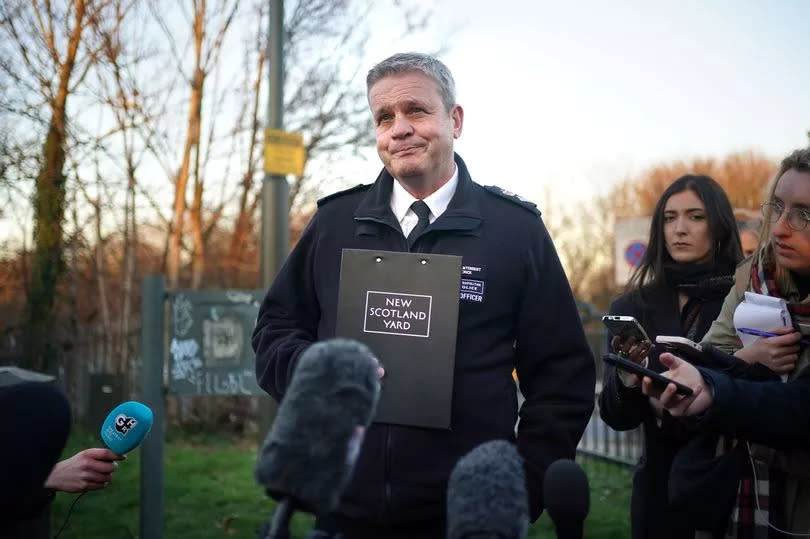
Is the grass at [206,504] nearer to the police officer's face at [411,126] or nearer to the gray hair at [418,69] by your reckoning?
the police officer's face at [411,126]

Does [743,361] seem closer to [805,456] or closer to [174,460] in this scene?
[805,456]

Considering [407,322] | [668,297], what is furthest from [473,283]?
[668,297]

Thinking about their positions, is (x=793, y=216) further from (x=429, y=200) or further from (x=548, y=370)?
(x=429, y=200)

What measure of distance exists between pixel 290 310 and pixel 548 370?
2.71ft

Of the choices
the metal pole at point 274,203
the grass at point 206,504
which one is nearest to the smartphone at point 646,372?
the grass at point 206,504

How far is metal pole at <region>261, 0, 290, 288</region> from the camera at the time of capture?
8.24m

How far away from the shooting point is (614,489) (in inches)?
293

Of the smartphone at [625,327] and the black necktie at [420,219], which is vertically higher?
the black necktie at [420,219]

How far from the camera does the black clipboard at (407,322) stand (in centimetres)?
237

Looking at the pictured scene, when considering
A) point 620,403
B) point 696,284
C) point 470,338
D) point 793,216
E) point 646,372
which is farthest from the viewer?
point 696,284

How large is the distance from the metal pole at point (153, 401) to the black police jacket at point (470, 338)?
303cm

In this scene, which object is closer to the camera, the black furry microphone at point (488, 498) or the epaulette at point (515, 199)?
the black furry microphone at point (488, 498)

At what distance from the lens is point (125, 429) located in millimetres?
2611

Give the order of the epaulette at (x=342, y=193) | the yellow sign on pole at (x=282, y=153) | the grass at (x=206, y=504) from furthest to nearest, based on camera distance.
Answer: the yellow sign on pole at (x=282, y=153)
the grass at (x=206, y=504)
the epaulette at (x=342, y=193)
